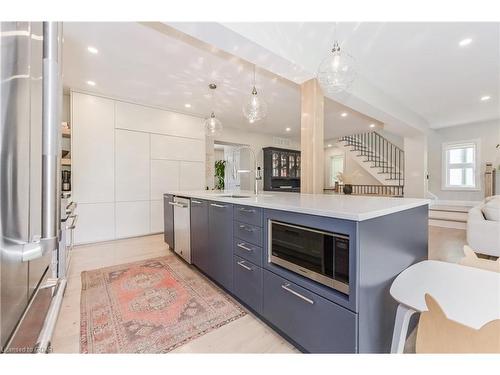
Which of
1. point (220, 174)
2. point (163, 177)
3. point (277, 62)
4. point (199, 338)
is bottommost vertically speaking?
point (199, 338)

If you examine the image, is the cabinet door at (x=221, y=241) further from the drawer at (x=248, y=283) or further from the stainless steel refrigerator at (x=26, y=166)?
the stainless steel refrigerator at (x=26, y=166)

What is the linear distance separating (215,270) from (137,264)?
4.20 ft

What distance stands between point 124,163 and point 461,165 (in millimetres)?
8806

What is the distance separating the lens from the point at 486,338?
0.66 metres

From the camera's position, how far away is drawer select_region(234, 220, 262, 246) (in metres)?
1.52

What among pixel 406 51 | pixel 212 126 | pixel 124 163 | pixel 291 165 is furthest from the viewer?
pixel 291 165

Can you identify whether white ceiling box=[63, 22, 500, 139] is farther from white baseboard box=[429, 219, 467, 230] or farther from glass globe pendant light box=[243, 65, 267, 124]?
white baseboard box=[429, 219, 467, 230]

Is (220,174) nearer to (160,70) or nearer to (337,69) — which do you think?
(160,70)

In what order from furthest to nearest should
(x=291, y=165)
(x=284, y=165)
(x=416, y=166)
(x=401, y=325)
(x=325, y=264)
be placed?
(x=291, y=165), (x=284, y=165), (x=416, y=166), (x=325, y=264), (x=401, y=325)

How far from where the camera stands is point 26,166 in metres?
0.48

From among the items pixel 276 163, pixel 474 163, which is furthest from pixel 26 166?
pixel 474 163

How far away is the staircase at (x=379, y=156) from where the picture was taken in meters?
7.42

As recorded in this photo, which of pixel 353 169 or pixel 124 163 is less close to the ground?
pixel 353 169
